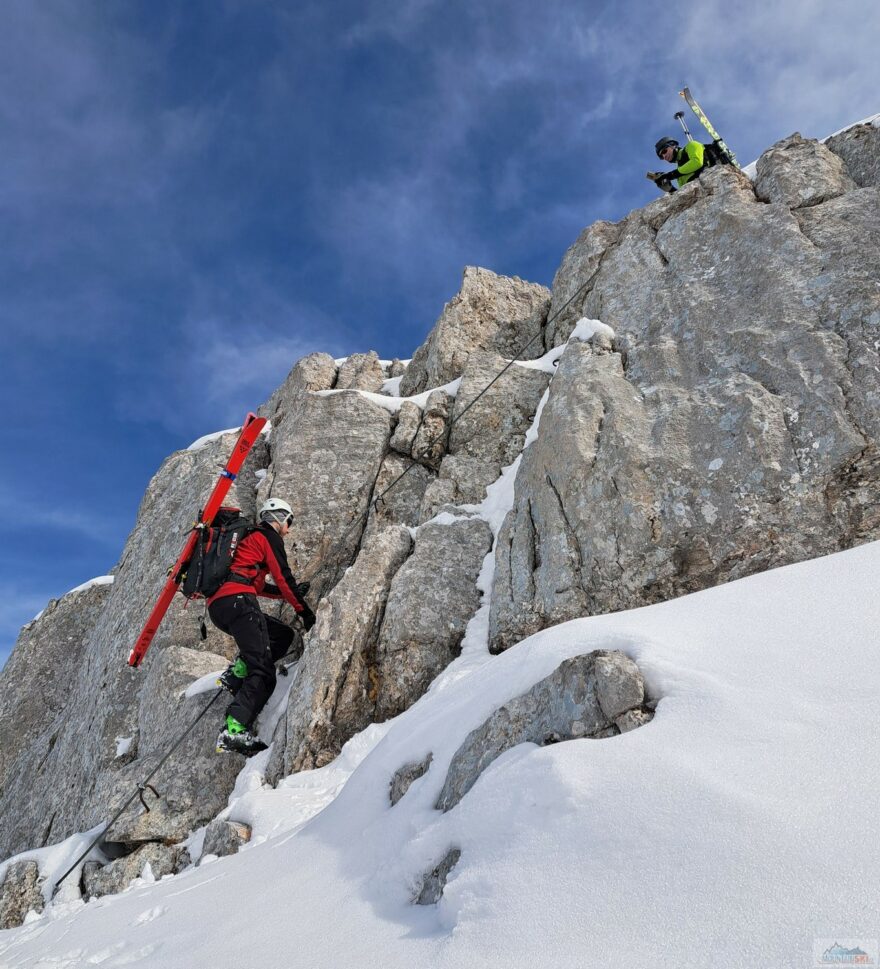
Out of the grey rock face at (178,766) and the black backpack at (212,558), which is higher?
the black backpack at (212,558)

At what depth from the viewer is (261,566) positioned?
1091cm

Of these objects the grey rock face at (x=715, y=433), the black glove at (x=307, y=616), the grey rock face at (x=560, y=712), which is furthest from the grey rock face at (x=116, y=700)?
the grey rock face at (x=560, y=712)

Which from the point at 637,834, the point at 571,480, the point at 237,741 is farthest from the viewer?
the point at 237,741

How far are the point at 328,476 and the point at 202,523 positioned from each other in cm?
314

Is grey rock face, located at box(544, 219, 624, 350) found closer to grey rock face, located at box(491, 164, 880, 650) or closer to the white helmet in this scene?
grey rock face, located at box(491, 164, 880, 650)

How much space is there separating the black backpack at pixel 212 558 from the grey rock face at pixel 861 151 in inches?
467

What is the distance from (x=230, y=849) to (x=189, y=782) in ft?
→ 8.84

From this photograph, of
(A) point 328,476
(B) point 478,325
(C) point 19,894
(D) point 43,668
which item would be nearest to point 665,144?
(B) point 478,325

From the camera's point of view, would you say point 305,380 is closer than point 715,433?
No

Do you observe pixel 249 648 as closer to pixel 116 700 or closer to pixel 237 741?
pixel 237 741

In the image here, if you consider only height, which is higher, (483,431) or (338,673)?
(483,431)

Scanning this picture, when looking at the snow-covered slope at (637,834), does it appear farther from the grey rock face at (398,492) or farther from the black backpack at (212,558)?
the grey rock face at (398,492)

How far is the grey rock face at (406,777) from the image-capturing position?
5.32m

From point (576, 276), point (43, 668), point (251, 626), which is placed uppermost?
point (576, 276)
